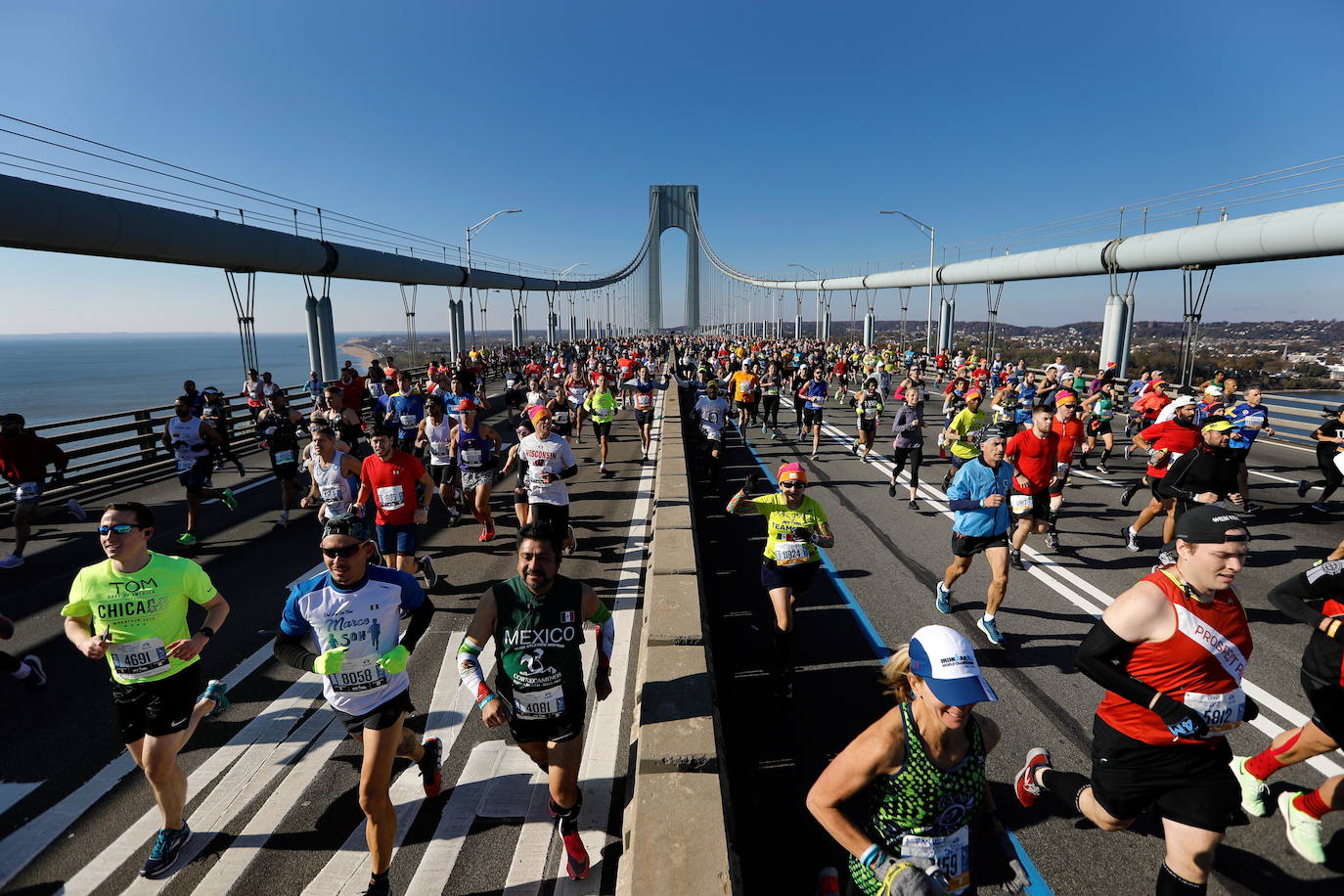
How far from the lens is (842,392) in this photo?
27484mm

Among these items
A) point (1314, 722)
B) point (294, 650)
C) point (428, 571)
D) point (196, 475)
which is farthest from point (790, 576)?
point (196, 475)

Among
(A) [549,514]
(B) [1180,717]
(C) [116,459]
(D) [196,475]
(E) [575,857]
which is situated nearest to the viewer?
(B) [1180,717]

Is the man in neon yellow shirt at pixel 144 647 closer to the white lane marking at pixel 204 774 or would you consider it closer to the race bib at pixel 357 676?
the white lane marking at pixel 204 774

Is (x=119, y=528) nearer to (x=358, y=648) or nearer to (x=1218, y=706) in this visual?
(x=358, y=648)

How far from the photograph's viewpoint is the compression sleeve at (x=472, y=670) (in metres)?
3.16

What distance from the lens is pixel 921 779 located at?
7.38 feet

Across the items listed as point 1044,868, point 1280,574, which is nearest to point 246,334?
point 1044,868

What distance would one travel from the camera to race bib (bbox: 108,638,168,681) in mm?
3395

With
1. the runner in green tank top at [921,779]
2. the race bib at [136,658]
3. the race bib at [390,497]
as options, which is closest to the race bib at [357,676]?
the race bib at [136,658]

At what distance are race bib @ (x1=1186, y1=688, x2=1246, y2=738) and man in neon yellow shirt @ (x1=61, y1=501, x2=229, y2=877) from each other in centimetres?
486

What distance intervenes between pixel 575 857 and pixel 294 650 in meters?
1.80

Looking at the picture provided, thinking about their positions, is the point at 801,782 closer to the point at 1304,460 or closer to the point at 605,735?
the point at 605,735

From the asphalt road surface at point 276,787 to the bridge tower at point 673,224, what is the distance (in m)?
147

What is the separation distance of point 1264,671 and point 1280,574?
3015mm
